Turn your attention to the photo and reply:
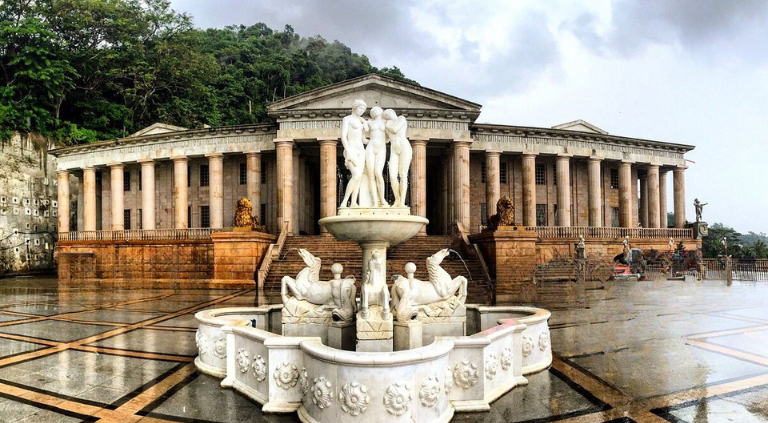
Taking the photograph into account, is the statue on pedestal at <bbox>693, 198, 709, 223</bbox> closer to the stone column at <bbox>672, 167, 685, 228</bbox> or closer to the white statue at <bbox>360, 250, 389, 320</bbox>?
the stone column at <bbox>672, 167, 685, 228</bbox>

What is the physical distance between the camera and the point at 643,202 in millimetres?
41156

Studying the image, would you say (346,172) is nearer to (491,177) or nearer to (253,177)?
(253,177)

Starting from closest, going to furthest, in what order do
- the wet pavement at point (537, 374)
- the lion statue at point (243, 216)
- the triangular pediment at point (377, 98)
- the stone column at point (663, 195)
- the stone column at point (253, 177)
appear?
the wet pavement at point (537, 374)
the lion statue at point (243, 216)
the triangular pediment at point (377, 98)
the stone column at point (253, 177)
the stone column at point (663, 195)

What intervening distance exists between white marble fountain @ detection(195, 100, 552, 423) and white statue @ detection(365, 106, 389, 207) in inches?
0.7

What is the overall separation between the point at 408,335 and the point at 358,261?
628 inches

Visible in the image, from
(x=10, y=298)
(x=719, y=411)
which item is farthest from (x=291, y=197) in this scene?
(x=719, y=411)

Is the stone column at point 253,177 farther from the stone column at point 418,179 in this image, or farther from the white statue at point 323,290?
the white statue at point 323,290

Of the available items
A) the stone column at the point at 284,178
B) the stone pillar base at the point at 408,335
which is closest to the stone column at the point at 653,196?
the stone column at the point at 284,178

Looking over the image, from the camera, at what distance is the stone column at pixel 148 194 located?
35.2 meters

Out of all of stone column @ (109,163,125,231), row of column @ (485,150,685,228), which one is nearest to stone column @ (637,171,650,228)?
row of column @ (485,150,685,228)

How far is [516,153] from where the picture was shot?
34875 mm

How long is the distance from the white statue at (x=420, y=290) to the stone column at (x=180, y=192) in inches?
1217

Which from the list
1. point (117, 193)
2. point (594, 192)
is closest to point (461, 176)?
point (594, 192)

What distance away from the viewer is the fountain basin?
6.66 m
